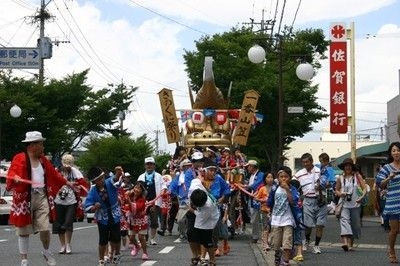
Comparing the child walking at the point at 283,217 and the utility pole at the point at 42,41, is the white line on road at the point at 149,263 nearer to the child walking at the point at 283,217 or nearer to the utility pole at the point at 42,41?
the child walking at the point at 283,217

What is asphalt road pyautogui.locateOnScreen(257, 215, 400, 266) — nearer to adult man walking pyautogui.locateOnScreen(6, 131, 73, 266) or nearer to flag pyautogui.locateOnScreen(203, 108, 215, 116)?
adult man walking pyautogui.locateOnScreen(6, 131, 73, 266)

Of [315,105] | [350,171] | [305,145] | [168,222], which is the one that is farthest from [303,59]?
[305,145]

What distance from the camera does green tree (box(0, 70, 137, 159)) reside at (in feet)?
132

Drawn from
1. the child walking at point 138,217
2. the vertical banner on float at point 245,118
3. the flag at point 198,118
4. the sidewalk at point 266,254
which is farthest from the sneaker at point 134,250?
the flag at point 198,118

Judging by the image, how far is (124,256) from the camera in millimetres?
14344

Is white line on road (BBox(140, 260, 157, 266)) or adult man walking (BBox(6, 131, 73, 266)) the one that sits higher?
adult man walking (BBox(6, 131, 73, 266))

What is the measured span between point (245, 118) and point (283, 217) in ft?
33.7

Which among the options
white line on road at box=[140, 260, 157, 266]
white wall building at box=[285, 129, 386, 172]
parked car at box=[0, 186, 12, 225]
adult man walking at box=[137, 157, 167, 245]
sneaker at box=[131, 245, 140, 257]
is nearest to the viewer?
white line on road at box=[140, 260, 157, 266]

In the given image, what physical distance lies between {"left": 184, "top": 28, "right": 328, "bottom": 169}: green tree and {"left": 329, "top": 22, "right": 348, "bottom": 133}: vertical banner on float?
36.1 feet

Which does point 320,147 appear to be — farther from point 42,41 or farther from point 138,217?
point 138,217

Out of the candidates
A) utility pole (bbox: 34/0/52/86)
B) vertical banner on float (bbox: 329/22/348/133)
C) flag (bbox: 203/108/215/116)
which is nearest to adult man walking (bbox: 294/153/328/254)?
flag (bbox: 203/108/215/116)

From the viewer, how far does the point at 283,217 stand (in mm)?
11469

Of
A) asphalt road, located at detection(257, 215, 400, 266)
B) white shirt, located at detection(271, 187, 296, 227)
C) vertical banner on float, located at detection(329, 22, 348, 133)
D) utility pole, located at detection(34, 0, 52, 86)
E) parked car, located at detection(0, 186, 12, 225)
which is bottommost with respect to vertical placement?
asphalt road, located at detection(257, 215, 400, 266)

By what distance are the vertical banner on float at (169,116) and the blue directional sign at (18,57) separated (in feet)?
44.9
